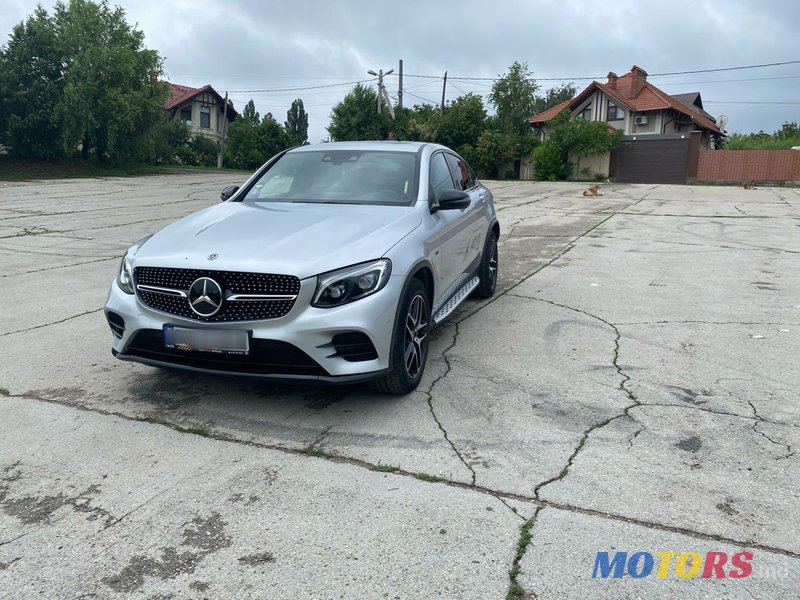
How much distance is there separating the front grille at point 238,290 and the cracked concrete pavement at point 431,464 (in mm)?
668

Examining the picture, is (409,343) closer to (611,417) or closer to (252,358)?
(252,358)

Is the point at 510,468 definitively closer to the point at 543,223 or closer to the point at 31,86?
the point at 543,223

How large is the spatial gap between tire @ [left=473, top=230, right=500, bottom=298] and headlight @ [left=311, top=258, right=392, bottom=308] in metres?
3.23

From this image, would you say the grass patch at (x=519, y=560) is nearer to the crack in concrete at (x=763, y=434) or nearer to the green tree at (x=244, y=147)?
the crack in concrete at (x=763, y=434)

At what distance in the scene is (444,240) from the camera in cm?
538

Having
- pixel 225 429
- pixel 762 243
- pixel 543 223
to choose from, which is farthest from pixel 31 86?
pixel 225 429

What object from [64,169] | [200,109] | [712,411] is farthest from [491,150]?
[712,411]

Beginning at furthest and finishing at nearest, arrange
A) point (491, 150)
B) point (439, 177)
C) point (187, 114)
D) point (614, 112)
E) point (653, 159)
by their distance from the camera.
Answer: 1. point (187, 114)
2. point (614, 112)
3. point (491, 150)
4. point (653, 159)
5. point (439, 177)

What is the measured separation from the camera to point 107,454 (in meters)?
3.73

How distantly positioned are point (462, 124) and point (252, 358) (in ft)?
150

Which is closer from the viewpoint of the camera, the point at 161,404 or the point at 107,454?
the point at 107,454

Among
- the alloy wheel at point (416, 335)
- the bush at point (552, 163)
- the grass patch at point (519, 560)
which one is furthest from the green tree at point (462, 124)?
the grass patch at point (519, 560)

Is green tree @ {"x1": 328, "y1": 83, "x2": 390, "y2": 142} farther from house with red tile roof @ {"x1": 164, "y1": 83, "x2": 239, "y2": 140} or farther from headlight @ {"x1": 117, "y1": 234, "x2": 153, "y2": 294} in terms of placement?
headlight @ {"x1": 117, "y1": 234, "x2": 153, "y2": 294}

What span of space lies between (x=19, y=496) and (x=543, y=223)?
13600mm
